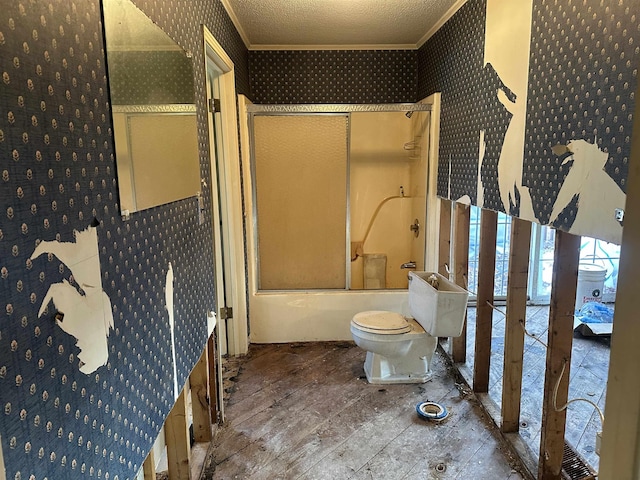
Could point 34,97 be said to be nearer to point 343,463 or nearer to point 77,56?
point 77,56

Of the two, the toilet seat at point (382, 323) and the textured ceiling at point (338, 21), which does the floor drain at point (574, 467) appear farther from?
the textured ceiling at point (338, 21)

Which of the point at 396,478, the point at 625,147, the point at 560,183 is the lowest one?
the point at 396,478

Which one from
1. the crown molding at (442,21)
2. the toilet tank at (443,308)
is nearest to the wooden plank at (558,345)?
the toilet tank at (443,308)

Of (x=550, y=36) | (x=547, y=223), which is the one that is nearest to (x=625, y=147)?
(x=547, y=223)

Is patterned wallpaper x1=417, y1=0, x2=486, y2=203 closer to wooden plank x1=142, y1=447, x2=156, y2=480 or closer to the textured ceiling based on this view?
the textured ceiling

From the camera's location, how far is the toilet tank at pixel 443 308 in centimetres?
274

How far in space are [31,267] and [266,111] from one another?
9.27 ft

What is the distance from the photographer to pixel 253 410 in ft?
8.56

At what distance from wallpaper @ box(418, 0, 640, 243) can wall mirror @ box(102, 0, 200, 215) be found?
1493mm

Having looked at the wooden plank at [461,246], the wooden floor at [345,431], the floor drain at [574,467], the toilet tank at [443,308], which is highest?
the wooden plank at [461,246]

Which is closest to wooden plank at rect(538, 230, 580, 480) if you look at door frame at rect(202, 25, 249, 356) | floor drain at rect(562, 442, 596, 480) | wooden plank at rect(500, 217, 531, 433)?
floor drain at rect(562, 442, 596, 480)

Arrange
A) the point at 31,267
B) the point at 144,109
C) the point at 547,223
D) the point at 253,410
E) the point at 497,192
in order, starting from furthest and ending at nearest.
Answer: the point at 253,410, the point at 497,192, the point at 547,223, the point at 144,109, the point at 31,267

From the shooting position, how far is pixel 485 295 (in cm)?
264

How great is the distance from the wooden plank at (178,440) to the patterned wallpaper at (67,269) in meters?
0.38
